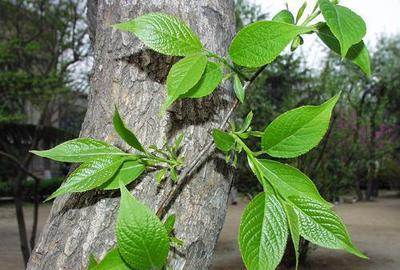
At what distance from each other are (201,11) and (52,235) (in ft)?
1.13

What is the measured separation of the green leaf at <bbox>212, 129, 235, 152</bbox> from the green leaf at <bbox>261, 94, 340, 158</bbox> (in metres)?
0.04

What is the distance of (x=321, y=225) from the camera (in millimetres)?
390

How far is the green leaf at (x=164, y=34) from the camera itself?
42 centimetres

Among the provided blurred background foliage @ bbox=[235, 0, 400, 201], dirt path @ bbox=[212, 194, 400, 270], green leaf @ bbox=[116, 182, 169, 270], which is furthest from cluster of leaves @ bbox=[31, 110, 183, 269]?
dirt path @ bbox=[212, 194, 400, 270]

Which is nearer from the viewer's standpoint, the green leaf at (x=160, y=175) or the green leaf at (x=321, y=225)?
the green leaf at (x=321, y=225)

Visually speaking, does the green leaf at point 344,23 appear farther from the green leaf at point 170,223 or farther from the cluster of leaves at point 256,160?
the green leaf at point 170,223

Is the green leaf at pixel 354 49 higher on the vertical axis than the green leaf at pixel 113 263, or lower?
higher

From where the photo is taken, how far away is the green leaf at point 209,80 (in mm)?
443

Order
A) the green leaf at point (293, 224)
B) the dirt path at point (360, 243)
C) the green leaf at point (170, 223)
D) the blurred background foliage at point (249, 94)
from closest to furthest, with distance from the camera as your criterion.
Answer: the green leaf at point (293, 224) → the green leaf at point (170, 223) → the dirt path at point (360, 243) → the blurred background foliage at point (249, 94)

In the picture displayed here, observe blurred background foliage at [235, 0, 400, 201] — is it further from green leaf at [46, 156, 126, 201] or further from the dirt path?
green leaf at [46, 156, 126, 201]

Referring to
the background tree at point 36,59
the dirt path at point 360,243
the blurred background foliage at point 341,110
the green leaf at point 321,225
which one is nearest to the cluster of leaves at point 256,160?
the green leaf at point 321,225

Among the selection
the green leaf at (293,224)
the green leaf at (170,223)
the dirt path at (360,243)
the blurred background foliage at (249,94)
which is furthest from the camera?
the blurred background foliage at (249,94)

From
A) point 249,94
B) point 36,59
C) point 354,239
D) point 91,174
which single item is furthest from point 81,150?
point 36,59

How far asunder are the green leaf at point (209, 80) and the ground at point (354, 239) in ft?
19.0
